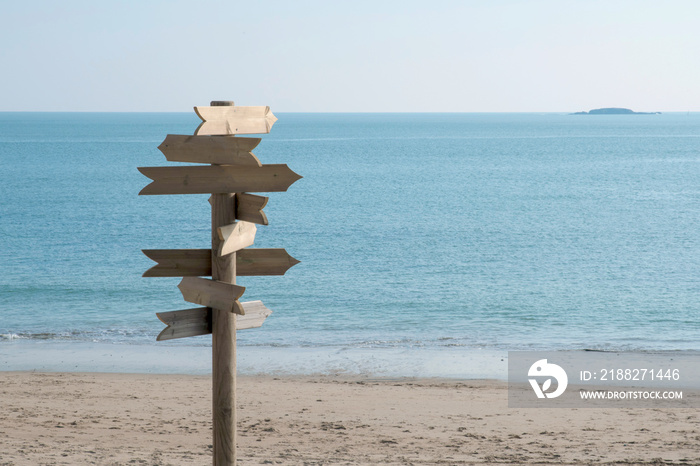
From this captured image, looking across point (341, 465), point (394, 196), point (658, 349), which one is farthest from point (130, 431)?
point (394, 196)

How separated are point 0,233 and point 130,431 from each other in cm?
3280

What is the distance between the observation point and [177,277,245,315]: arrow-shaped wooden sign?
4801mm

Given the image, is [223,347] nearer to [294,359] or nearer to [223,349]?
[223,349]

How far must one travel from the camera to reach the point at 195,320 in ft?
16.3

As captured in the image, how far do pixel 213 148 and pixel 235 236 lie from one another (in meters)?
0.63

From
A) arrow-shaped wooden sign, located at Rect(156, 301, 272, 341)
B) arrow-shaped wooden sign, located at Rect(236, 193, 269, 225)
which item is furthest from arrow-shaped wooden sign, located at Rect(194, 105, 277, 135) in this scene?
arrow-shaped wooden sign, located at Rect(156, 301, 272, 341)

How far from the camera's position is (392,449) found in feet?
27.2

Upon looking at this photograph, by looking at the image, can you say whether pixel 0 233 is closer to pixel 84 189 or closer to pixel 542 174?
pixel 84 189

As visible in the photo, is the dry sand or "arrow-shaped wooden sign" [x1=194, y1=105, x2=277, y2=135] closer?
"arrow-shaped wooden sign" [x1=194, y1=105, x2=277, y2=135]

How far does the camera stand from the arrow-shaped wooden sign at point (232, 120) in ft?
15.5

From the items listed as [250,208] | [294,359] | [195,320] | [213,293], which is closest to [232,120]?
[250,208]

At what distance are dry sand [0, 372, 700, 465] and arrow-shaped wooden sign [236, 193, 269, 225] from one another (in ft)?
12.3

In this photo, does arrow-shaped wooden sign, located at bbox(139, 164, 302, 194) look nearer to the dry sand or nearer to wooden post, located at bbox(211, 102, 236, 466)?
wooden post, located at bbox(211, 102, 236, 466)

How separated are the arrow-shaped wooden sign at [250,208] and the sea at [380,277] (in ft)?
30.5
